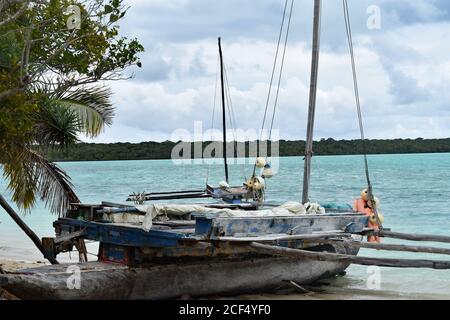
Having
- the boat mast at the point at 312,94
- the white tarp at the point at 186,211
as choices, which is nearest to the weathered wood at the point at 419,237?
the white tarp at the point at 186,211

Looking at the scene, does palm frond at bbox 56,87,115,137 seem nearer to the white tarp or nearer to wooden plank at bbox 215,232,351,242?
the white tarp

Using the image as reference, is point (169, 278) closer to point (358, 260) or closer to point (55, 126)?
point (358, 260)

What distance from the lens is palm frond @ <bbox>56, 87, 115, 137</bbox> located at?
12445mm

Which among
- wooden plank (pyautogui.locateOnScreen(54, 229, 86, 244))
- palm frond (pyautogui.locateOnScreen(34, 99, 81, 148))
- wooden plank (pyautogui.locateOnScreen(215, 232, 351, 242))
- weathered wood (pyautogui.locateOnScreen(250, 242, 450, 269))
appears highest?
palm frond (pyautogui.locateOnScreen(34, 99, 81, 148))

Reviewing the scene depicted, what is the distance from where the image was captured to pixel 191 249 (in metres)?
9.34

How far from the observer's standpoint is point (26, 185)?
1195 centimetres

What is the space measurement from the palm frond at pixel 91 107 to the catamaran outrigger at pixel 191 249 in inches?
90.5

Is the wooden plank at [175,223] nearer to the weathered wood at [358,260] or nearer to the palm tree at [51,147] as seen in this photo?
the weathered wood at [358,260]

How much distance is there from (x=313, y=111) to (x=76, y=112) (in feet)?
13.5

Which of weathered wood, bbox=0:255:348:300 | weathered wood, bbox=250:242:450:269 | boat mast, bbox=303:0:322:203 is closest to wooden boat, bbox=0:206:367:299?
weathered wood, bbox=0:255:348:300

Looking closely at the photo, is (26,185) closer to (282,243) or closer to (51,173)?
(51,173)

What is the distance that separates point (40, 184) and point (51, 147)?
0.67 metres

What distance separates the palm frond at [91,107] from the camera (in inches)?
490

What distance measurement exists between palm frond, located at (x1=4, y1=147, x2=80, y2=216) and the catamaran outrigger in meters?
1.70
